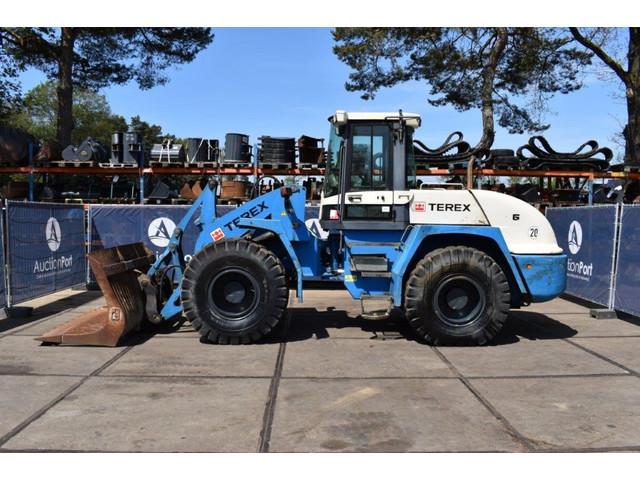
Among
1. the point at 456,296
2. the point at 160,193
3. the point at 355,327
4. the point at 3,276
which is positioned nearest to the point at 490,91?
the point at 160,193

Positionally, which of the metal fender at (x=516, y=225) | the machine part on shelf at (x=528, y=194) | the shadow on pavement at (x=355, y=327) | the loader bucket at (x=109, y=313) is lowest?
the shadow on pavement at (x=355, y=327)

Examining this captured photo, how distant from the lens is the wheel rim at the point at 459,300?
678 cm

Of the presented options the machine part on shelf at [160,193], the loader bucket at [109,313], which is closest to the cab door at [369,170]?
the loader bucket at [109,313]

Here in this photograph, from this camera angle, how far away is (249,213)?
733 centimetres

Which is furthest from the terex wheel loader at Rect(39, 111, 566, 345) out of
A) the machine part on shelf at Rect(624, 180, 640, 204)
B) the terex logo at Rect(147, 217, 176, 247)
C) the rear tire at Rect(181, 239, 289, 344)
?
the machine part on shelf at Rect(624, 180, 640, 204)

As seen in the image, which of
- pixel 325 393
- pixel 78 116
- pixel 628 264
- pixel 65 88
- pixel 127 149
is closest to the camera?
pixel 325 393

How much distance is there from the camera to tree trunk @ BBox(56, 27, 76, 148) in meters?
19.9

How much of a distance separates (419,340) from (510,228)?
1.91 metres

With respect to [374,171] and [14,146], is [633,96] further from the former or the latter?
[14,146]

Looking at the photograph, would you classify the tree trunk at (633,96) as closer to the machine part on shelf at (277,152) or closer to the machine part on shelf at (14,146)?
the machine part on shelf at (277,152)

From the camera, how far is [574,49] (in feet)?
70.7

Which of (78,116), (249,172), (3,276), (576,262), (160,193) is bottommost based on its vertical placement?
(3,276)

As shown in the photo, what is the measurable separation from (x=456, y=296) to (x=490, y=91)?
609 inches

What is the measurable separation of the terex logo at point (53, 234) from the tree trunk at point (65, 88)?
10.5 m
